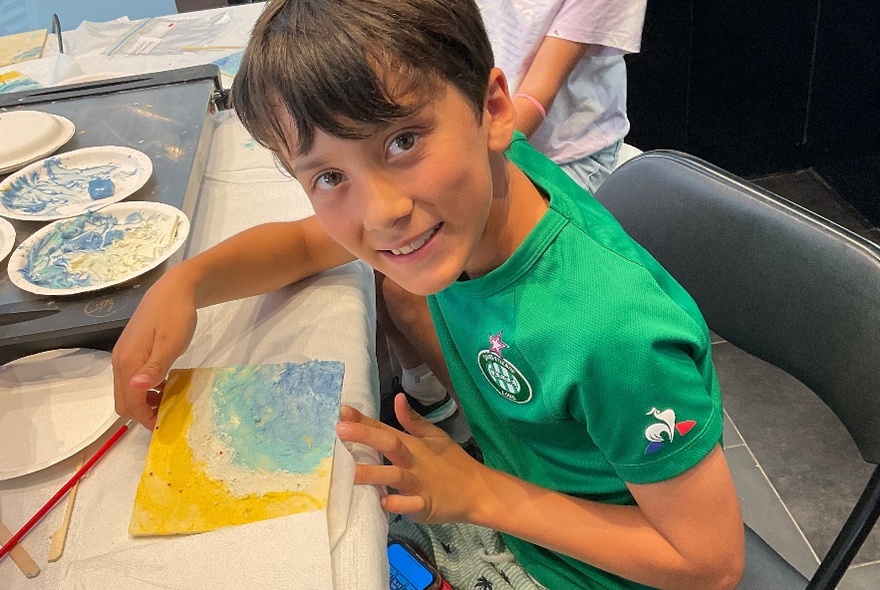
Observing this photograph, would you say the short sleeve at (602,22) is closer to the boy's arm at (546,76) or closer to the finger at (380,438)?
the boy's arm at (546,76)

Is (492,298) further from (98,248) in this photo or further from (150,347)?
(98,248)

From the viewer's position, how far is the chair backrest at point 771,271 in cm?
70

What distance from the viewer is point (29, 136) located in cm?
109

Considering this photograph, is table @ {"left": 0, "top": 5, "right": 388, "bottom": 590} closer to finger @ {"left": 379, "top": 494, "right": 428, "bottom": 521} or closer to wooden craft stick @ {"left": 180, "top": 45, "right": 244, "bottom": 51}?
finger @ {"left": 379, "top": 494, "right": 428, "bottom": 521}

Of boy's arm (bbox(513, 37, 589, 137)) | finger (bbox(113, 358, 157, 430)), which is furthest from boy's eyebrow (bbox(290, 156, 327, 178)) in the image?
boy's arm (bbox(513, 37, 589, 137))

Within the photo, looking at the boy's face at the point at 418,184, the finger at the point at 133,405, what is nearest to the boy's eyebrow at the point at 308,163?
the boy's face at the point at 418,184

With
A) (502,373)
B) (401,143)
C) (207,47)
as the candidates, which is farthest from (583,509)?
(207,47)

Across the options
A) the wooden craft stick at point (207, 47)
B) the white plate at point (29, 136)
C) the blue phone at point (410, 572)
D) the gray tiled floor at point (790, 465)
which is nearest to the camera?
the blue phone at point (410, 572)

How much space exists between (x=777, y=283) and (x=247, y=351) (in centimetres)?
57

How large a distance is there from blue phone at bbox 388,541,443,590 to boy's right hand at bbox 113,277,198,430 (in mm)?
302

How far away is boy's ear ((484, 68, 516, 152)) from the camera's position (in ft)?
2.16

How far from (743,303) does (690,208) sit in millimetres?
124

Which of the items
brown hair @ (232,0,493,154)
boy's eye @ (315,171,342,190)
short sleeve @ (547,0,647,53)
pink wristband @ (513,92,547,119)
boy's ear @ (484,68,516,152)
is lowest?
pink wristband @ (513,92,547,119)

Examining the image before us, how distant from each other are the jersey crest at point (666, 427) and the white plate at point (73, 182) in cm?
74
